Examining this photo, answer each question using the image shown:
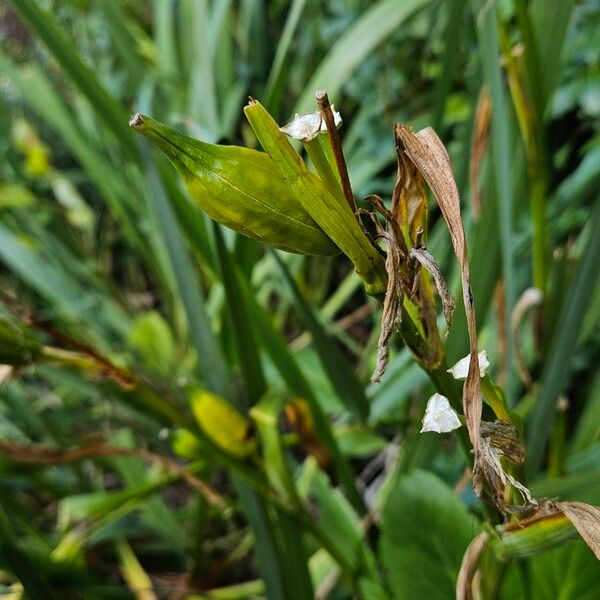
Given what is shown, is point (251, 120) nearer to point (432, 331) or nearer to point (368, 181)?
point (432, 331)

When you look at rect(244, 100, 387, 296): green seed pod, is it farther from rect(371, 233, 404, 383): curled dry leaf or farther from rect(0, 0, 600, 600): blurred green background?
rect(0, 0, 600, 600): blurred green background

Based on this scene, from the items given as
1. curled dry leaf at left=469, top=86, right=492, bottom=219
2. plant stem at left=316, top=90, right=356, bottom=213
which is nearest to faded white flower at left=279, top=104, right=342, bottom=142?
plant stem at left=316, top=90, right=356, bottom=213

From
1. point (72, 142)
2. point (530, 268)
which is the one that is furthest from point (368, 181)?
point (72, 142)

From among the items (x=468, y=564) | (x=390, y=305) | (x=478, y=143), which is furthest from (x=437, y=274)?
(x=478, y=143)

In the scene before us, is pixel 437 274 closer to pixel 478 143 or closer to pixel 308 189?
pixel 308 189

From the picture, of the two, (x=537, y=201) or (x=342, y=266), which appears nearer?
(x=537, y=201)
